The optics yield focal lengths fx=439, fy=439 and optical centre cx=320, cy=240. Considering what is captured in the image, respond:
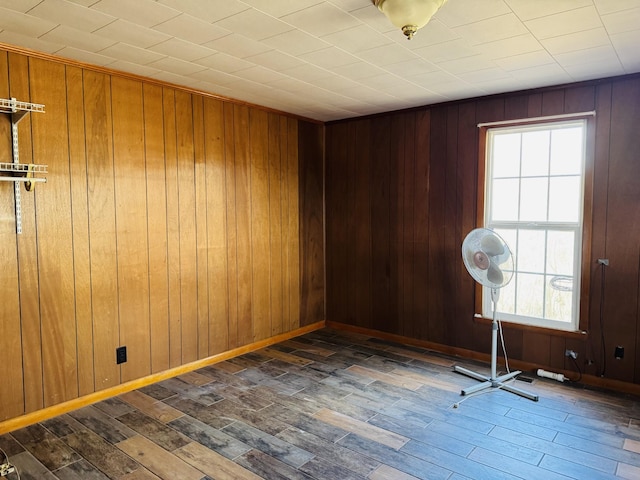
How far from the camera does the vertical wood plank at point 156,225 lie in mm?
3514

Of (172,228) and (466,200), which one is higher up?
(466,200)

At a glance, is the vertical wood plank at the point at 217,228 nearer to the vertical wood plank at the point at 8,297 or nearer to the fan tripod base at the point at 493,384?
the vertical wood plank at the point at 8,297

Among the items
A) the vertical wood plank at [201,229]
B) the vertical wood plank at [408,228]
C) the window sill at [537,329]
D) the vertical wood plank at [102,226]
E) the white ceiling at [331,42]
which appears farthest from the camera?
the vertical wood plank at [408,228]

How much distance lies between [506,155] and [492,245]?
3.48 ft

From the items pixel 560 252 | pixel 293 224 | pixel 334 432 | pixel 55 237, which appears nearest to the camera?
pixel 334 432

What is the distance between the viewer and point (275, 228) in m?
4.69

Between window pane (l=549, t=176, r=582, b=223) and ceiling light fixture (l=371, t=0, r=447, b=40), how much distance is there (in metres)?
2.25

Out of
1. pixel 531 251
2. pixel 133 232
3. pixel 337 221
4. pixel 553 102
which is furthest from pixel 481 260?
pixel 133 232

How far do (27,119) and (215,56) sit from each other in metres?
1.29

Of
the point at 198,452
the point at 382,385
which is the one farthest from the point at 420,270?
the point at 198,452

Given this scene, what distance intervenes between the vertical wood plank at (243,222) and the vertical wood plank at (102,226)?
1214mm

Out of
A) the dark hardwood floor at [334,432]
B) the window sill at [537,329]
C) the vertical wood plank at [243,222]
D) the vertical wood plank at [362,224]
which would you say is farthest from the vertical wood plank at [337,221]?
the window sill at [537,329]

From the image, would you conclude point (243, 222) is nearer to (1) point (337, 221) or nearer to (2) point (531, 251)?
(1) point (337, 221)

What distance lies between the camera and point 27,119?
2.87m
